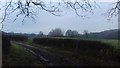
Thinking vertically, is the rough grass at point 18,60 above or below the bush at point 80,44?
below

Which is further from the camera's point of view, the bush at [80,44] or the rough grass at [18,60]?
the bush at [80,44]

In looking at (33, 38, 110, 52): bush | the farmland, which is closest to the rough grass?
the farmland

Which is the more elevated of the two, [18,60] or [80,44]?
[80,44]

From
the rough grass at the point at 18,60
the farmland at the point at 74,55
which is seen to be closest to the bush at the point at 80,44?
the farmland at the point at 74,55

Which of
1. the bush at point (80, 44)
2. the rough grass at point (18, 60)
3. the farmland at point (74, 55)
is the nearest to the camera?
the rough grass at point (18, 60)

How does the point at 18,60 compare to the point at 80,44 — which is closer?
the point at 18,60

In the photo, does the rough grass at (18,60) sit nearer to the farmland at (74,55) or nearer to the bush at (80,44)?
the farmland at (74,55)

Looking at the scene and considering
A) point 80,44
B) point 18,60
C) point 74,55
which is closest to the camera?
point 18,60

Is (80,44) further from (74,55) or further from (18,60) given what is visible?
(18,60)

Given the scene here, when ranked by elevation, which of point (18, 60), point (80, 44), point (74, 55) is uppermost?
point (80, 44)

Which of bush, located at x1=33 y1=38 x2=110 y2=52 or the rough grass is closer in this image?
the rough grass

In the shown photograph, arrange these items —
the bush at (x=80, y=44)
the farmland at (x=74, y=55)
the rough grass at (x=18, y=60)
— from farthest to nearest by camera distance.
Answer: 1. the bush at (x=80, y=44)
2. the farmland at (x=74, y=55)
3. the rough grass at (x=18, y=60)

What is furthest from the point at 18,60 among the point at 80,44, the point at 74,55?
the point at 80,44

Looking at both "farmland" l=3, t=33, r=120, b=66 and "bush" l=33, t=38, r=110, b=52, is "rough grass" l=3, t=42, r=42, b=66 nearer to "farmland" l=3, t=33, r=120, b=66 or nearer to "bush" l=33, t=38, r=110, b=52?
"farmland" l=3, t=33, r=120, b=66
